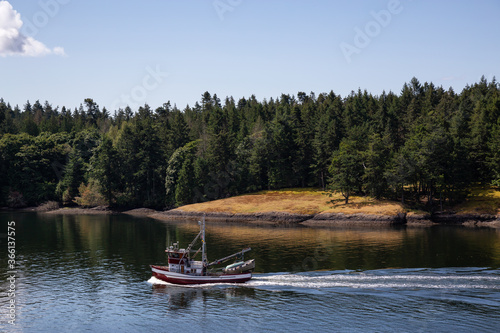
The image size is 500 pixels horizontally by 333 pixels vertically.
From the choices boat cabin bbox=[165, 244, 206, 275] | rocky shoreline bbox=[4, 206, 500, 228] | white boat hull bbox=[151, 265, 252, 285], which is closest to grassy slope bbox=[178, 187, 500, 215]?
rocky shoreline bbox=[4, 206, 500, 228]

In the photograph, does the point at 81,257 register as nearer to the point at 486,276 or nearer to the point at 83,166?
the point at 486,276

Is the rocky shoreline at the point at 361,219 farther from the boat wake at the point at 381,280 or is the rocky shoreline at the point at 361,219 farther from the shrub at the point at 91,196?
the shrub at the point at 91,196

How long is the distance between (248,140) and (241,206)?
36.2 m

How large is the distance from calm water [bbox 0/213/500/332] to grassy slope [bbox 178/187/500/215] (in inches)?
894

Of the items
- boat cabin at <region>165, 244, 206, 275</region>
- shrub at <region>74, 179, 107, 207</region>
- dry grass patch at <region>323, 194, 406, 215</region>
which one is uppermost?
shrub at <region>74, 179, 107, 207</region>

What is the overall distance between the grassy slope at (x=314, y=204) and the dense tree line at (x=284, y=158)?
375 centimetres

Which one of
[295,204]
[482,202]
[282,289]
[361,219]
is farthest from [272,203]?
[282,289]

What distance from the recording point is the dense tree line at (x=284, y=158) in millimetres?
105500

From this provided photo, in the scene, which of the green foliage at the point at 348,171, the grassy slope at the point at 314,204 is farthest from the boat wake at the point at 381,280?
the green foliage at the point at 348,171

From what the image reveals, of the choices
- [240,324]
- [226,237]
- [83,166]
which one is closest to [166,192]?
[83,166]

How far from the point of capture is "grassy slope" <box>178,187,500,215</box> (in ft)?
330

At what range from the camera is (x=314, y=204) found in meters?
115

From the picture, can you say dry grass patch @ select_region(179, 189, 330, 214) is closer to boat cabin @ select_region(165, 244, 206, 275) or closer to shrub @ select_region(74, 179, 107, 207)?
shrub @ select_region(74, 179, 107, 207)

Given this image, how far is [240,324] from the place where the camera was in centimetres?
3781
